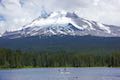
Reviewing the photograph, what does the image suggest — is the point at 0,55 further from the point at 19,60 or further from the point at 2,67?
the point at 19,60

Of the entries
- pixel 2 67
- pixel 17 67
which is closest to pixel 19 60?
pixel 17 67

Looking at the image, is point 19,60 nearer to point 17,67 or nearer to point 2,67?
point 17,67

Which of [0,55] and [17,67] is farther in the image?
[17,67]

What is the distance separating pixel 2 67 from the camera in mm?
178625

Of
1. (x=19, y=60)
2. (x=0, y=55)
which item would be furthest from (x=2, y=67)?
(x=19, y=60)

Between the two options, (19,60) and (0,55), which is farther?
(19,60)

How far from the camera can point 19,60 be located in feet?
643

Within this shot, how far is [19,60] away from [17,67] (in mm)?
5425

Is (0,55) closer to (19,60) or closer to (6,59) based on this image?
(6,59)

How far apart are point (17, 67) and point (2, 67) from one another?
14.0 m

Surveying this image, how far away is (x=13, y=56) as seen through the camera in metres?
189

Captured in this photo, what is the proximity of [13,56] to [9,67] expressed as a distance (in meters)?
6.61

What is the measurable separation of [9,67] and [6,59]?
3.78 m

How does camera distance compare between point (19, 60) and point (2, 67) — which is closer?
point (2, 67)
